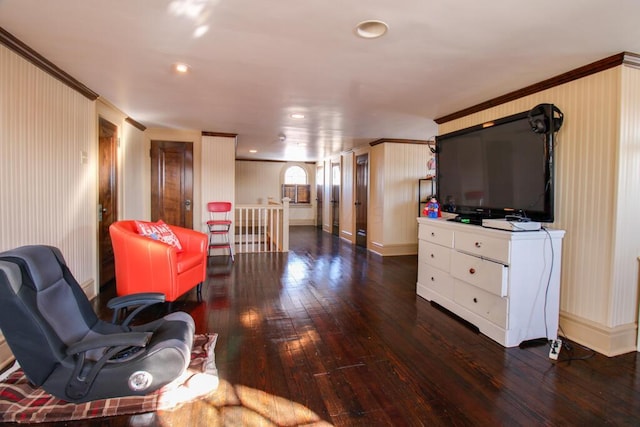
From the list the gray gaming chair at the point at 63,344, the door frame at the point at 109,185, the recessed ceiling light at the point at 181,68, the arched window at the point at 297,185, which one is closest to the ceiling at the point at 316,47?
the recessed ceiling light at the point at 181,68

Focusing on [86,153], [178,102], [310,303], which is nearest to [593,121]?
[310,303]

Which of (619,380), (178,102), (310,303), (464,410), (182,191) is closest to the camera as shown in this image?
(464,410)

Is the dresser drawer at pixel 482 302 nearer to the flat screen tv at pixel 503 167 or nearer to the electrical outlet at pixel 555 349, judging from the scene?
the electrical outlet at pixel 555 349

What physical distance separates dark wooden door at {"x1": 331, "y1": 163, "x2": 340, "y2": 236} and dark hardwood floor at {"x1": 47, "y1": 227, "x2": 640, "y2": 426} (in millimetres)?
5022

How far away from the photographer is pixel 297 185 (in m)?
11.0

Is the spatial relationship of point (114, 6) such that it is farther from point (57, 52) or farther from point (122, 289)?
point (122, 289)

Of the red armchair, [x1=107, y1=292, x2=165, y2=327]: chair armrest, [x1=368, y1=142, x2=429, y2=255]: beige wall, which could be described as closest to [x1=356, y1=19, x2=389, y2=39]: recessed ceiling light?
[x1=107, y1=292, x2=165, y2=327]: chair armrest

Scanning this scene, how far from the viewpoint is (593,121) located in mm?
2594

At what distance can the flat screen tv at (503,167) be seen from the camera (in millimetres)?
2627

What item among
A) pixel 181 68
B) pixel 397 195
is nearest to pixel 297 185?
pixel 397 195

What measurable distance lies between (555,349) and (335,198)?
6.75m

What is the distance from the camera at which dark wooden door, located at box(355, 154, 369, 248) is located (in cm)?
698

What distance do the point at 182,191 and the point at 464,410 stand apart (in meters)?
5.35

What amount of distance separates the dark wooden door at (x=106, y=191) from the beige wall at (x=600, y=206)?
4.75 metres
